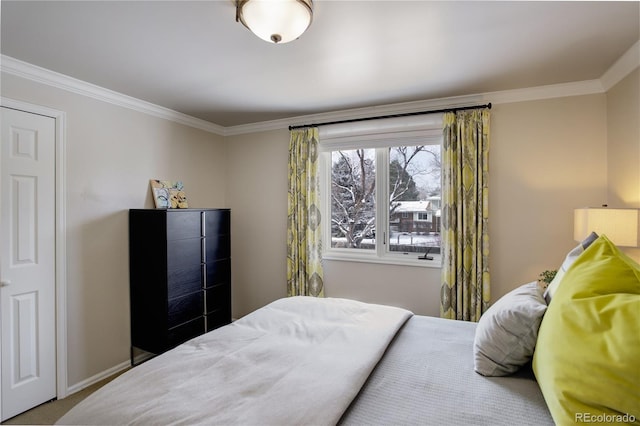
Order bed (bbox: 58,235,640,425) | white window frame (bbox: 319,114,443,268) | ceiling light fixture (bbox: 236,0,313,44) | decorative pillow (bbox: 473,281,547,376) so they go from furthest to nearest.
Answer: white window frame (bbox: 319,114,443,268) → ceiling light fixture (bbox: 236,0,313,44) → decorative pillow (bbox: 473,281,547,376) → bed (bbox: 58,235,640,425)

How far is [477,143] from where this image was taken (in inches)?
112

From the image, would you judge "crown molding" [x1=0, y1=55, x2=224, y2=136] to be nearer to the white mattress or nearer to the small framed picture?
the small framed picture

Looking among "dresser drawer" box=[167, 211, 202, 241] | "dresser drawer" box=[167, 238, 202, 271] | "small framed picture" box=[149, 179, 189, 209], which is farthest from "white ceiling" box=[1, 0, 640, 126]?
"dresser drawer" box=[167, 238, 202, 271]

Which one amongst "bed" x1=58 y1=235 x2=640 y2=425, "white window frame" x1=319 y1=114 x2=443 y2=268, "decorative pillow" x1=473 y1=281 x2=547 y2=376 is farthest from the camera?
"white window frame" x1=319 y1=114 x2=443 y2=268

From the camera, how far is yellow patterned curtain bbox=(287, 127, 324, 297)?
3.51 meters

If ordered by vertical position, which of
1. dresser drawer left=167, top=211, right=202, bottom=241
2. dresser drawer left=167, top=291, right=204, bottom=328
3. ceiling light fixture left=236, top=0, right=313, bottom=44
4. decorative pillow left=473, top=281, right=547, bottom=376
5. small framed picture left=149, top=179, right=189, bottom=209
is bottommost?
dresser drawer left=167, top=291, right=204, bottom=328

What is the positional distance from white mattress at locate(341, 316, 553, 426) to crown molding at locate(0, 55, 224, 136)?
3.11m

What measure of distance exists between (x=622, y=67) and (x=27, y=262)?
462 cm

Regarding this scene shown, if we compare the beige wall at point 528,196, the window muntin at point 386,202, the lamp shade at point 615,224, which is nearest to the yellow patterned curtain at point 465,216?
the beige wall at point 528,196

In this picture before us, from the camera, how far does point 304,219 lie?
357 cm

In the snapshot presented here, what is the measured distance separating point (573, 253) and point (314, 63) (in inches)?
78.3

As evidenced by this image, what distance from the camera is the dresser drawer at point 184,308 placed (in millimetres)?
2855

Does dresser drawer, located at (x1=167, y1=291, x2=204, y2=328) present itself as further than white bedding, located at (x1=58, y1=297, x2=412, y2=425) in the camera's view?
Yes

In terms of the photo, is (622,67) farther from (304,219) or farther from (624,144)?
(304,219)
